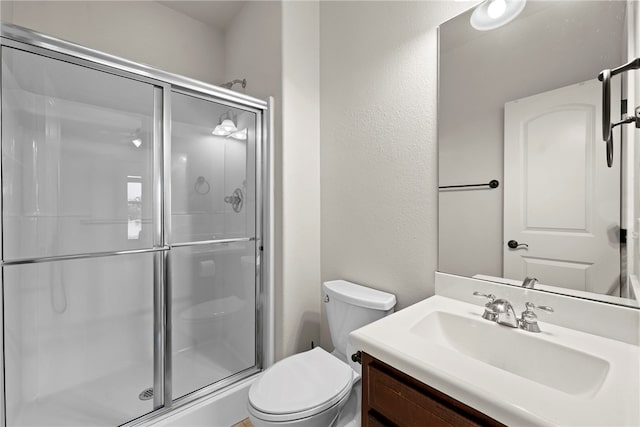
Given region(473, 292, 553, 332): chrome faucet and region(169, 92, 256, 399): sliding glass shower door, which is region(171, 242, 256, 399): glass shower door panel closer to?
region(169, 92, 256, 399): sliding glass shower door

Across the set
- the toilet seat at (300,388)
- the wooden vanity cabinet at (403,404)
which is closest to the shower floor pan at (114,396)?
the toilet seat at (300,388)

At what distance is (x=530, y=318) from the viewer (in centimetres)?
89

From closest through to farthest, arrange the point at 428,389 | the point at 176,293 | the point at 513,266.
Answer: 1. the point at 428,389
2. the point at 513,266
3. the point at 176,293

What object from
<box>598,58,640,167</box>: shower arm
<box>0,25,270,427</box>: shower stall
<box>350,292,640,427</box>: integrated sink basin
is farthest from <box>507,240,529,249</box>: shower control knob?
<box>0,25,270,427</box>: shower stall

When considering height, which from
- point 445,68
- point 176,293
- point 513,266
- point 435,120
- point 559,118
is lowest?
point 176,293

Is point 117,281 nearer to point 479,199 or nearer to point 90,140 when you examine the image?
point 90,140

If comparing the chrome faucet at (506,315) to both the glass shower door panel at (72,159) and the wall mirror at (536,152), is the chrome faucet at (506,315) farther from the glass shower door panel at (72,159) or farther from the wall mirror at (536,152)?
the glass shower door panel at (72,159)

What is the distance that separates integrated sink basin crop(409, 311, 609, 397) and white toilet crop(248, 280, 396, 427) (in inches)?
13.2

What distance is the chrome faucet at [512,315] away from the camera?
886 millimetres

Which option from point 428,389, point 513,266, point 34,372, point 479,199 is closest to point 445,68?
point 479,199

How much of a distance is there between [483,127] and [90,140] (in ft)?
6.58

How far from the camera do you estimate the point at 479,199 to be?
1.13 meters

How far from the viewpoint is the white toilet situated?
105cm

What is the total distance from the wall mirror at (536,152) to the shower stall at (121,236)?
3.69 ft
